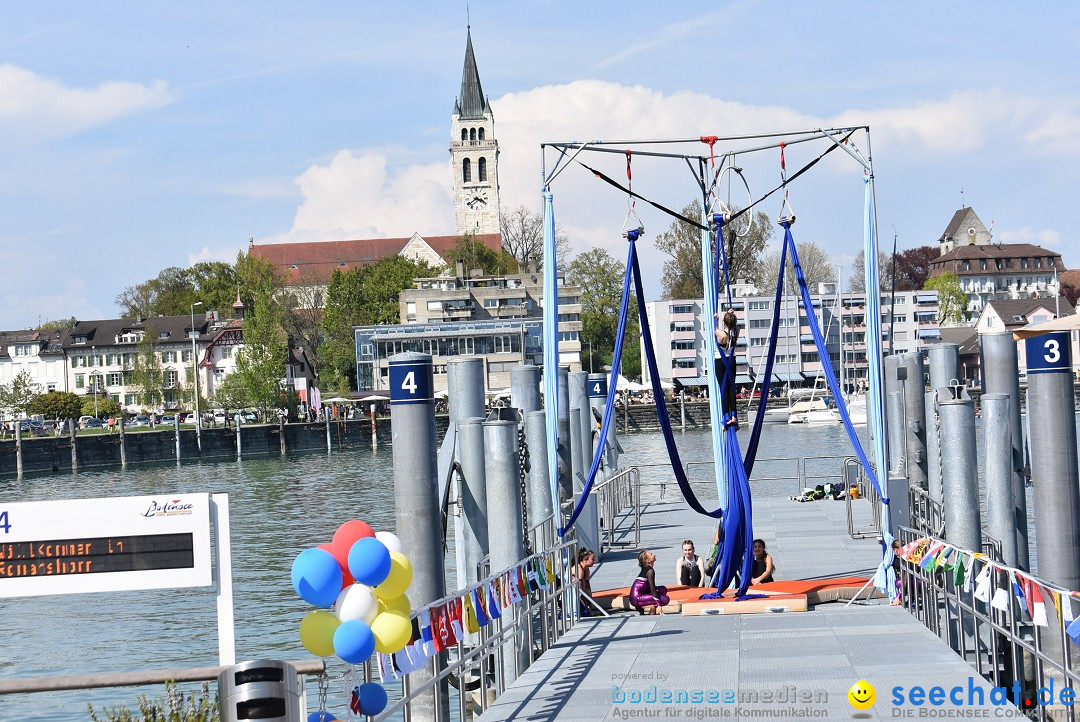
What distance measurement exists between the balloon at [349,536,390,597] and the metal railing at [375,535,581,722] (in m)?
0.86

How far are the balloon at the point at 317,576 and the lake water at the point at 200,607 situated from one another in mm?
10041

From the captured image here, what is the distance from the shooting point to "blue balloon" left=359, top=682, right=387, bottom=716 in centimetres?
881

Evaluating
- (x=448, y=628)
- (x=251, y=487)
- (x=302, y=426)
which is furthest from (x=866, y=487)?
(x=302, y=426)

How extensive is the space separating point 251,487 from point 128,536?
60251 mm

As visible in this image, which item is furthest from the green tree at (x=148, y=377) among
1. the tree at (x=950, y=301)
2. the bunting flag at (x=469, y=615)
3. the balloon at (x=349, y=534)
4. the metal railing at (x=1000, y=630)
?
the balloon at (x=349, y=534)

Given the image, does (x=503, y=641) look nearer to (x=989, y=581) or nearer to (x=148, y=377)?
(x=989, y=581)

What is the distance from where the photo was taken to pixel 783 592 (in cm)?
1666

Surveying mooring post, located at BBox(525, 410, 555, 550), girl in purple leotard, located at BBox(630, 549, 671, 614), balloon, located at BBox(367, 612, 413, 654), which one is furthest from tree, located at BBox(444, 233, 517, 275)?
balloon, located at BBox(367, 612, 413, 654)

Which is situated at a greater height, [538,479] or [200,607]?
[538,479]

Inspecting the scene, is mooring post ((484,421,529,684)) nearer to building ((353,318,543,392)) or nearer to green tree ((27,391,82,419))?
building ((353,318,543,392))

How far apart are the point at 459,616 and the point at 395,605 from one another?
1570 mm

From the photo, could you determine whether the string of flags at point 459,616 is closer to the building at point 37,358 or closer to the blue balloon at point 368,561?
the blue balloon at point 368,561

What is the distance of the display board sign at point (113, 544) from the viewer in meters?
11.0

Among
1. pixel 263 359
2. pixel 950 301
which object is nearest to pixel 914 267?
pixel 950 301
